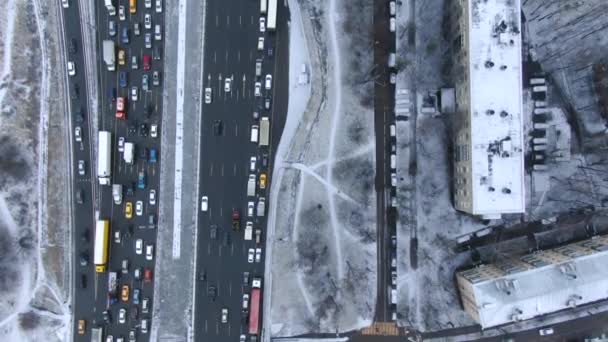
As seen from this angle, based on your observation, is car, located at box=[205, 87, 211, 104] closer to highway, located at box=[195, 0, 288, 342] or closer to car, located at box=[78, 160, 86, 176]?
highway, located at box=[195, 0, 288, 342]

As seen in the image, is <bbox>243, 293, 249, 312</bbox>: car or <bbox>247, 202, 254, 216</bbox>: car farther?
<bbox>247, 202, 254, 216</bbox>: car

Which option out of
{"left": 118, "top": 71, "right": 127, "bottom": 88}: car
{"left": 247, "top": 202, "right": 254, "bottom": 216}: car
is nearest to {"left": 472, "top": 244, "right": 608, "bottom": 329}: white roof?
{"left": 247, "top": 202, "right": 254, "bottom": 216}: car

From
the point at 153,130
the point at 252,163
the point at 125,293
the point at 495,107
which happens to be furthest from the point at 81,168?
the point at 495,107

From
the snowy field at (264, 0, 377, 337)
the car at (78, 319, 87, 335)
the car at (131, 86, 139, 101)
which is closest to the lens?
the snowy field at (264, 0, 377, 337)

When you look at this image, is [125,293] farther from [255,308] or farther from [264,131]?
[264,131]

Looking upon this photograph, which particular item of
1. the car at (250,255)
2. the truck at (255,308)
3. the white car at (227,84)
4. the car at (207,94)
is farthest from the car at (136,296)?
the white car at (227,84)

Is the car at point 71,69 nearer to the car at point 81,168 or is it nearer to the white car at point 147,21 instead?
the white car at point 147,21

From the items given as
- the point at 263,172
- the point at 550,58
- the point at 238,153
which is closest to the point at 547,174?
the point at 550,58
